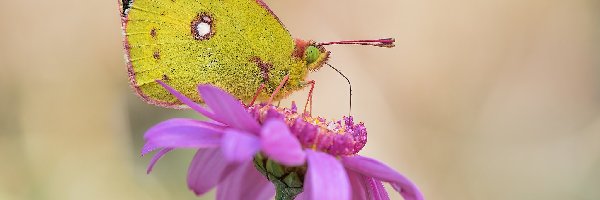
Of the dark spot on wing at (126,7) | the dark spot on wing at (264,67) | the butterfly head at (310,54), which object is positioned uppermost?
the dark spot on wing at (126,7)

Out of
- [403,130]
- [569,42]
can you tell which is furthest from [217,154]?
[569,42]

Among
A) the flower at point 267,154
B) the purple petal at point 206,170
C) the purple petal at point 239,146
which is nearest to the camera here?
the purple petal at point 239,146

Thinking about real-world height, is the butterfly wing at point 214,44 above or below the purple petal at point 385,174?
above

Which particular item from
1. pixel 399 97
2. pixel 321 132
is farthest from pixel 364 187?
pixel 399 97

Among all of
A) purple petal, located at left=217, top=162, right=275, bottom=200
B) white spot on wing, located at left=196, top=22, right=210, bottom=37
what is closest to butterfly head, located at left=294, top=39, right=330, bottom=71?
white spot on wing, located at left=196, top=22, right=210, bottom=37

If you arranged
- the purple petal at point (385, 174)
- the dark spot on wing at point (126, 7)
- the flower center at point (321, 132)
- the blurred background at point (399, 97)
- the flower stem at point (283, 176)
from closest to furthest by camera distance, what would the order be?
the purple petal at point (385, 174)
the flower stem at point (283, 176)
the flower center at point (321, 132)
the dark spot on wing at point (126, 7)
the blurred background at point (399, 97)

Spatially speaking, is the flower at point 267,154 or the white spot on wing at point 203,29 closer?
the flower at point 267,154

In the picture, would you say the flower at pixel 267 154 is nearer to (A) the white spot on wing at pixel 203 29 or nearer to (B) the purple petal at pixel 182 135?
(B) the purple petal at pixel 182 135

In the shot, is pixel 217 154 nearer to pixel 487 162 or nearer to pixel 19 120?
pixel 19 120

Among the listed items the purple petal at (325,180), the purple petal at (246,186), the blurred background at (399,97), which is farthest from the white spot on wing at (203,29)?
the blurred background at (399,97)
